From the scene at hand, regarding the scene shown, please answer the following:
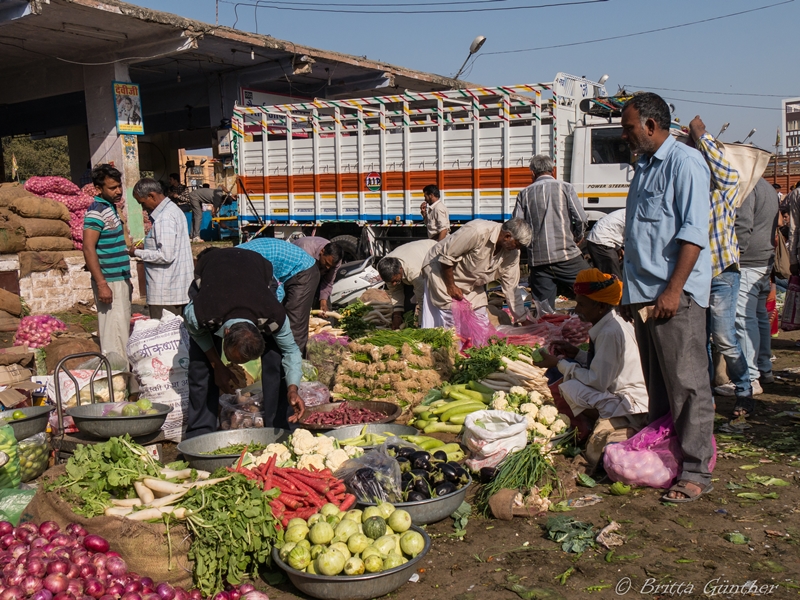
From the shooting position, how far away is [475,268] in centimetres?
729

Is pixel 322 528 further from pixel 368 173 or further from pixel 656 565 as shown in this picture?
pixel 368 173

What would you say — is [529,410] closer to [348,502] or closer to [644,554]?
[644,554]

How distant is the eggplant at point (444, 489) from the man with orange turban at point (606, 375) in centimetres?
116

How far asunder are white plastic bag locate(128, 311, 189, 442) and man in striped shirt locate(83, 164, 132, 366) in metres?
0.46

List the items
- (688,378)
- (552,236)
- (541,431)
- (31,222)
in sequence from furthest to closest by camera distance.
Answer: (31,222), (552,236), (541,431), (688,378)

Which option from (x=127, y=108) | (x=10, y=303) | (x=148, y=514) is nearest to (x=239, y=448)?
(x=148, y=514)

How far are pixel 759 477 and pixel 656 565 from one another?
145 centimetres

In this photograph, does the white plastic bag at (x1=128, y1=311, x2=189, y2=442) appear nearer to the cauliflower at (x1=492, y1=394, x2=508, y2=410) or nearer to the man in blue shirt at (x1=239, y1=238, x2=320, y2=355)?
the man in blue shirt at (x1=239, y1=238, x2=320, y2=355)

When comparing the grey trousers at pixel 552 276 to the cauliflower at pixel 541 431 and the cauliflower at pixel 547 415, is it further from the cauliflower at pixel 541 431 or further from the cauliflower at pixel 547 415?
the cauliflower at pixel 541 431

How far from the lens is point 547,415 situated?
5047mm

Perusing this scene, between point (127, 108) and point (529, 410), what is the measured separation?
1250 cm

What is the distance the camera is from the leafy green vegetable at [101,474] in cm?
371

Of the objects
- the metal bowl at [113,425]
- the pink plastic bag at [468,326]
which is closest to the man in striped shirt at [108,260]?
the metal bowl at [113,425]

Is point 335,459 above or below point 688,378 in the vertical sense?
below
